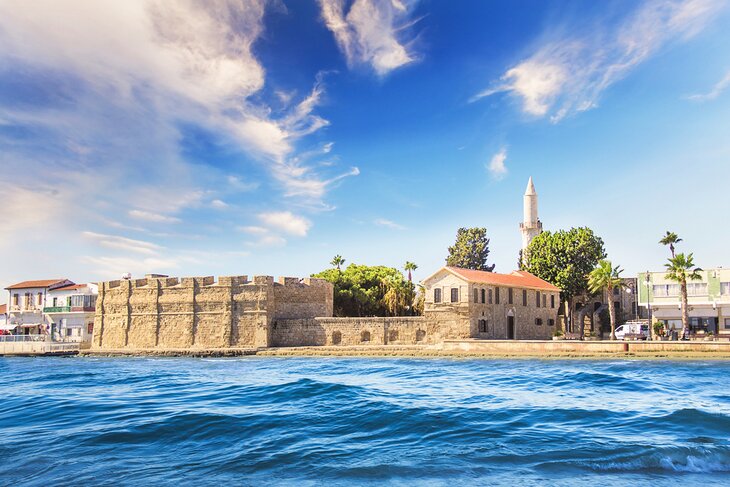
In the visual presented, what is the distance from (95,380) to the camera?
76.2 ft

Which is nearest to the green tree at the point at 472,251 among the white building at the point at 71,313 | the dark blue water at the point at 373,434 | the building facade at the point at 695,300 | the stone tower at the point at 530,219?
the stone tower at the point at 530,219

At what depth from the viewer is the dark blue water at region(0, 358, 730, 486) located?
835 centimetres

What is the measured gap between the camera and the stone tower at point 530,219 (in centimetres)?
6272

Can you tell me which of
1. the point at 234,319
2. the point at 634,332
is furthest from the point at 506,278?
the point at 234,319

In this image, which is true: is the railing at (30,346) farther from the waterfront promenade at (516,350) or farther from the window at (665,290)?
the window at (665,290)

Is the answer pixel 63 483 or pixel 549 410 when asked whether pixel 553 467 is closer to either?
pixel 549 410

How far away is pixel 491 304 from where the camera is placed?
142 feet

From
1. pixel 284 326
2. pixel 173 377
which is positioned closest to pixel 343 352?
pixel 284 326

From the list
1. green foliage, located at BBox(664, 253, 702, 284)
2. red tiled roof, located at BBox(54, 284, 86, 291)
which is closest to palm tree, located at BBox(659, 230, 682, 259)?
green foliage, located at BBox(664, 253, 702, 284)

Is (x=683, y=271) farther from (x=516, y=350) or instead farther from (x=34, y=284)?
(x=34, y=284)

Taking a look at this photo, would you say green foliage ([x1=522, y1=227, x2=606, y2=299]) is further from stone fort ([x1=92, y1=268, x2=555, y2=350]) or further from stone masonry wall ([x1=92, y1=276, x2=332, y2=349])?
stone masonry wall ([x1=92, y1=276, x2=332, y2=349])

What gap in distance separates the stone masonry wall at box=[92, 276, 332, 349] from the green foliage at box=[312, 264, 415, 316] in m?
4.94

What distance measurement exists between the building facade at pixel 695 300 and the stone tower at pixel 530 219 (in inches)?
640

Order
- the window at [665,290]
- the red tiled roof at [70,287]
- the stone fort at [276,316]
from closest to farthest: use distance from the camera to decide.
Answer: the stone fort at [276,316] < the window at [665,290] < the red tiled roof at [70,287]
